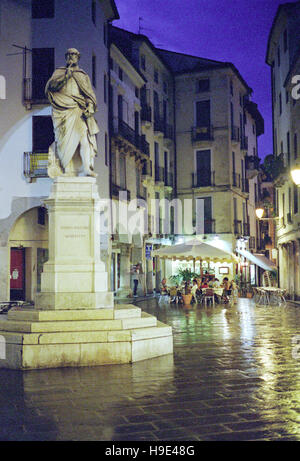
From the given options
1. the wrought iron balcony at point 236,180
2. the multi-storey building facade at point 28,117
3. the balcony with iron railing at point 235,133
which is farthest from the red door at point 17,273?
the balcony with iron railing at point 235,133

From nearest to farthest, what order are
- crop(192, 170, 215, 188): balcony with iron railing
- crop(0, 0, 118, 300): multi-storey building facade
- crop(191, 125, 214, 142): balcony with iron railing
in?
1. crop(0, 0, 118, 300): multi-storey building facade
2. crop(192, 170, 215, 188): balcony with iron railing
3. crop(191, 125, 214, 142): balcony with iron railing

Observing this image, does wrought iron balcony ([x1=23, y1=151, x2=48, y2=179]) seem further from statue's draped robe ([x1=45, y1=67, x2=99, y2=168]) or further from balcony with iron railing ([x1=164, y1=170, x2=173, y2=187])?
balcony with iron railing ([x1=164, y1=170, x2=173, y2=187])

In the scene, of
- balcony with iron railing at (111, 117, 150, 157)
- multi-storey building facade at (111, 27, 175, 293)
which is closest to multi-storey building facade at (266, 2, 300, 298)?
multi-storey building facade at (111, 27, 175, 293)

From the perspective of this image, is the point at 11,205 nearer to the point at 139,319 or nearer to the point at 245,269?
the point at 139,319

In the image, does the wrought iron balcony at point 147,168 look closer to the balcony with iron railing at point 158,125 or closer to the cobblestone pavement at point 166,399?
the balcony with iron railing at point 158,125

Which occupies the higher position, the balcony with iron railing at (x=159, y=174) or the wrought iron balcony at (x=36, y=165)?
the balcony with iron railing at (x=159, y=174)

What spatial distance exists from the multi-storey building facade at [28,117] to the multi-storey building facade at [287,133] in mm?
10240

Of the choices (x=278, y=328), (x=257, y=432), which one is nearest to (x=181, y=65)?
(x=278, y=328)

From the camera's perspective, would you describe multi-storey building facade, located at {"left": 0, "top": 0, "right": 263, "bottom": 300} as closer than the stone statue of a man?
No

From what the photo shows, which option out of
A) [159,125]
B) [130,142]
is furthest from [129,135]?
[159,125]

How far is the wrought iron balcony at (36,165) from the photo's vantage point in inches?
845

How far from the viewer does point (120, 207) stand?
93.5 feet

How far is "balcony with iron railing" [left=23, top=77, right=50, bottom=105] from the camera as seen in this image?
2183 centimetres

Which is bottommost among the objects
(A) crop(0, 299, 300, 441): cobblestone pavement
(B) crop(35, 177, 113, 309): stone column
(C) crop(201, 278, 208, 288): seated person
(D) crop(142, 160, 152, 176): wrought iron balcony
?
(A) crop(0, 299, 300, 441): cobblestone pavement
